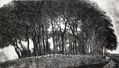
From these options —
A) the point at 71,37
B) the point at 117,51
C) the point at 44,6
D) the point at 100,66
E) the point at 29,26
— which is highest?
the point at 44,6

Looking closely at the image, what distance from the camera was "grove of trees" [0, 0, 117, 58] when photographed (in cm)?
190

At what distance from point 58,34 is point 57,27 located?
0.07 m

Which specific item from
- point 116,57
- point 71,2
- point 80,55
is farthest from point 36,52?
point 116,57

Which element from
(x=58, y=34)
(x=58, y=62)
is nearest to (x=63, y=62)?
(x=58, y=62)

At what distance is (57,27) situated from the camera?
6.37 ft

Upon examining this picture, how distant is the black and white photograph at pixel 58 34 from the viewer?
→ 189 centimetres

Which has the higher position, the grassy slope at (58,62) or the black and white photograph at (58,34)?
the black and white photograph at (58,34)

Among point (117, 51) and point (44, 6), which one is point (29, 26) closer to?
point (44, 6)

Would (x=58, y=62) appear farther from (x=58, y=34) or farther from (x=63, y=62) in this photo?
(x=58, y=34)

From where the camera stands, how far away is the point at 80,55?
1.91 metres

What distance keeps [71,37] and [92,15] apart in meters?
0.31

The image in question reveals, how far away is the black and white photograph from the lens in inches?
74.4

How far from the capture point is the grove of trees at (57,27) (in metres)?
1.90

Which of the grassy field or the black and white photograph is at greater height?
the black and white photograph
